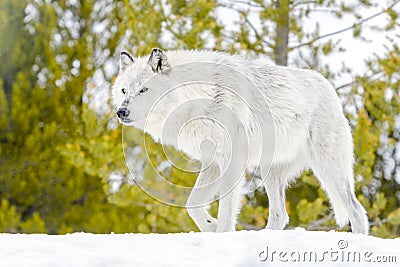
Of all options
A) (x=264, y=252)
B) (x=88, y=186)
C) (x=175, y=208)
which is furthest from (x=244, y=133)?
(x=88, y=186)

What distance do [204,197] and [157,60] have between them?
1036 millimetres

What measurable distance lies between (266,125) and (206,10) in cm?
498

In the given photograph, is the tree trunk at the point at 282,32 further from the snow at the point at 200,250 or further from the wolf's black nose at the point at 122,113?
the snow at the point at 200,250

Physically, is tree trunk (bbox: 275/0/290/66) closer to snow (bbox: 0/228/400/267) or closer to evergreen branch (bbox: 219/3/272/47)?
evergreen branch (bbox: 219/3/272/47)

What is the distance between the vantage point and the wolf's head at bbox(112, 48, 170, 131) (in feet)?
13.6

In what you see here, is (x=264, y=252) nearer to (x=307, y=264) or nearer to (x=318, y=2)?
(x=307, y=264)

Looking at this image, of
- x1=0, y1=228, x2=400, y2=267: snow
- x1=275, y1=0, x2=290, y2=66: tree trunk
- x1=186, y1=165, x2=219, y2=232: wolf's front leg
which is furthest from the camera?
x1=275, y1=0, x2=290, y2=66: tree trunk

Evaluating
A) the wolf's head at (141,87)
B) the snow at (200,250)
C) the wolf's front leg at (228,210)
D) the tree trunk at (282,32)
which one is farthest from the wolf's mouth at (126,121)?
the tree trunk at (282,32)

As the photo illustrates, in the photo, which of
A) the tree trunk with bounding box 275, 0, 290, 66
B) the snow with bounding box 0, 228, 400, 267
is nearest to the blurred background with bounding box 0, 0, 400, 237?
the tree trunk with bounding box 275, 0, 290, 66

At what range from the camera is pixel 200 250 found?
3.20 metres

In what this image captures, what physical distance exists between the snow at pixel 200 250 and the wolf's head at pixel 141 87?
100cm

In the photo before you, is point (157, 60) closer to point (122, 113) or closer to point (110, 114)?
point (122, 113)

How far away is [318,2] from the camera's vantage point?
9430 millimetres

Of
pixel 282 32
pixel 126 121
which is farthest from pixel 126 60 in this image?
pixel 282 32
